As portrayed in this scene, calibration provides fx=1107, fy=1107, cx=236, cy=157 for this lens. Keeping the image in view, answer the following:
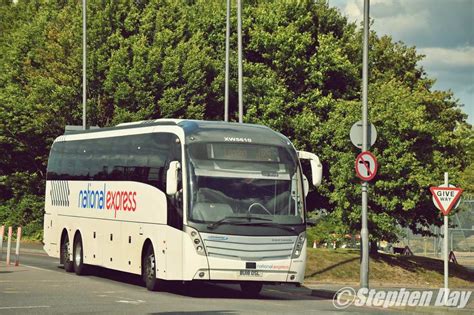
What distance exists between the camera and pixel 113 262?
2634 centimetres

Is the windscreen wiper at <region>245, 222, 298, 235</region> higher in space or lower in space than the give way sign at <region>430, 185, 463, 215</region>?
lower

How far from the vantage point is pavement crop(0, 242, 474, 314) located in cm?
1886

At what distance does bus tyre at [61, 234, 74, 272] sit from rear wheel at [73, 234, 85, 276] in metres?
0.42

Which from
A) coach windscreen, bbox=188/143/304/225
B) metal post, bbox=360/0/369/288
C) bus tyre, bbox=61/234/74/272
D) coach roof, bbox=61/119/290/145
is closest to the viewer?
coach windscreen, bbox=188/143/304/225

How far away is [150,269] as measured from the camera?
23734mm

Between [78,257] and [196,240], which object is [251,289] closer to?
[196,240]

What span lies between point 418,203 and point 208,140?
1620 cm

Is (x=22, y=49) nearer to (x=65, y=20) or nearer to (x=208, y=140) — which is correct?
(x=65, y=20)

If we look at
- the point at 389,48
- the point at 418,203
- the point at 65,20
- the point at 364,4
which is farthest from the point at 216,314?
the point at 389,48

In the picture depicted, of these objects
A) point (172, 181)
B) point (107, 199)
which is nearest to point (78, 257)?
point (107, 199)
